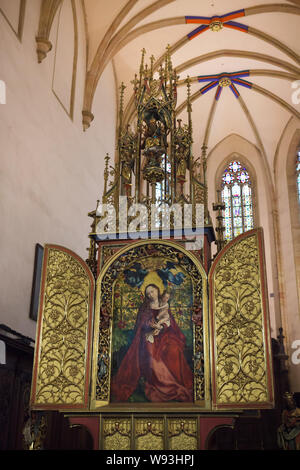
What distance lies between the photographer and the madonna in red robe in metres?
7.14

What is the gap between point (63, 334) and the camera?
7.41 meters

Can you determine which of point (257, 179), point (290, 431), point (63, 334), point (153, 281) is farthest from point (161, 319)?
point (257, 179)

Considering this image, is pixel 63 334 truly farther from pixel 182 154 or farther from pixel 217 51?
pixel 217 51

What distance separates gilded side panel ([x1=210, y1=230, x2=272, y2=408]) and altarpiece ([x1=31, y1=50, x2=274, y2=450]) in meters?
0.01

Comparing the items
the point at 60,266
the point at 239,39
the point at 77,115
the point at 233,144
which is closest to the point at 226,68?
the point at 239,39

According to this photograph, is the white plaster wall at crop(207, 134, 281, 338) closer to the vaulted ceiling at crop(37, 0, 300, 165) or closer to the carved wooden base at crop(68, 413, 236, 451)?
the vaulted ceiling at crop(37, 0, 300, 165)

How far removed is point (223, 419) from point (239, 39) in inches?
515

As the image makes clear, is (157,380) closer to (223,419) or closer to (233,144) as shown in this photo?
(223,419)

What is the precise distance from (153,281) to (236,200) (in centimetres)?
1280

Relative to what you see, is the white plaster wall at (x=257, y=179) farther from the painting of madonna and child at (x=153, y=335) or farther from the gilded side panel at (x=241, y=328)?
the gilded side panel at (x=241, y=328)

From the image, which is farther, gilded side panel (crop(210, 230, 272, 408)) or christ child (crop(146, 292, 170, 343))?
christ child (crop(146, 292, 170, 343))

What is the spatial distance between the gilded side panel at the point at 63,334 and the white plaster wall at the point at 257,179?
37.3 ft

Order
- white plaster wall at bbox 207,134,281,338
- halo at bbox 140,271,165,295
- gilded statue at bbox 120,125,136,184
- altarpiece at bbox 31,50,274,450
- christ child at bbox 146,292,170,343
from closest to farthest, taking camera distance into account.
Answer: altarpiece at bbox 31,50,274,450 → christ child at bbox 146,292,170,343 → halo at bbox 140,271,165,295 → gilded statue at bbox 120,125,136,184 → white plaster wall at bbox 207,134,281,338

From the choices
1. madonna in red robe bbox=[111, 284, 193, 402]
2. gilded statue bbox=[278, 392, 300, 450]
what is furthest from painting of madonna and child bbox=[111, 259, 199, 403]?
gilded statue bbox=[278, 392, 300, 450]
